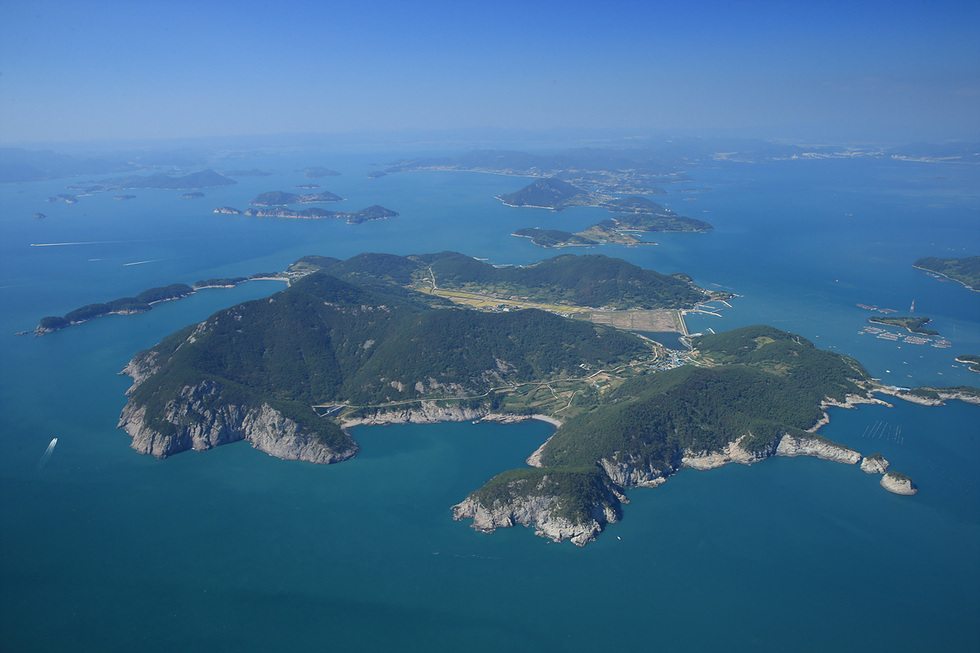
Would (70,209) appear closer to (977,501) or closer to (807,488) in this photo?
(807,488)

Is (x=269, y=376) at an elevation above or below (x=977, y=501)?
above

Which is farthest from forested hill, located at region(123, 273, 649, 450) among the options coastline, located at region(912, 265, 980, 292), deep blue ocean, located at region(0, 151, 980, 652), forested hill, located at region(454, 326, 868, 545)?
coastline, located at region(912, 265, 980, 292)

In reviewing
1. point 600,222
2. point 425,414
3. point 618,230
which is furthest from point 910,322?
point 600,222

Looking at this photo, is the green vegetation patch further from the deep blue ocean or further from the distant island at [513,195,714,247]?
the distant island at [513,195,714,247]

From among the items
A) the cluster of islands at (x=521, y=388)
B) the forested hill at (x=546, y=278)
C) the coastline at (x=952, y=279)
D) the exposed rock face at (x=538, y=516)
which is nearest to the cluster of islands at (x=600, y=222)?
the forested hill at (x=546, y=278)

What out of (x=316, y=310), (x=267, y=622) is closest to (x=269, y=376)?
(x=316, y=310)

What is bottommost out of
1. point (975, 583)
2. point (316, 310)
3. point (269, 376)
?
point (975, 583)

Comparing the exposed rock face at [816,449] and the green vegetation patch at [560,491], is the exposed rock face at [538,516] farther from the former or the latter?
the exposed rock face at [816,449]
